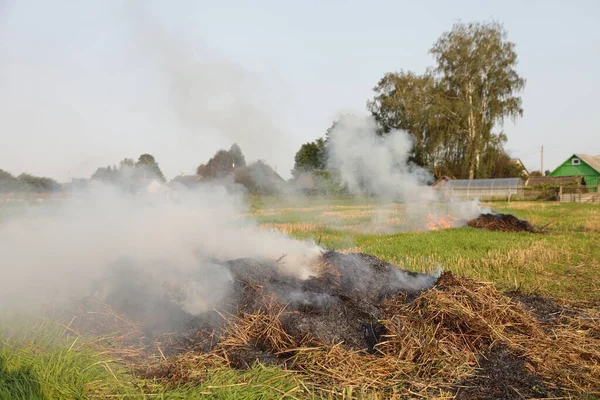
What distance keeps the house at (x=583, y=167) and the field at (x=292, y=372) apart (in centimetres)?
4419

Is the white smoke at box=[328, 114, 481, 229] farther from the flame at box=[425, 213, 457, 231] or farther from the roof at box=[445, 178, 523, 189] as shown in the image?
the roof at box=[445, 178, 523, 189]

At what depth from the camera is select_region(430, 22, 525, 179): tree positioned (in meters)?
38.5

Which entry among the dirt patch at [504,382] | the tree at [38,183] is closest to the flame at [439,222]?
the dirt patch at [504,382]

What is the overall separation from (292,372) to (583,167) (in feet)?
208

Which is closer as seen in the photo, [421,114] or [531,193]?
[421,114]

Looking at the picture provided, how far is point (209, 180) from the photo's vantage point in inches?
531

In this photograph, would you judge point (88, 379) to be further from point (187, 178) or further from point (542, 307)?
point (187, 178)

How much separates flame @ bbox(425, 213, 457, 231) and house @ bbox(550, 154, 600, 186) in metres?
42.5

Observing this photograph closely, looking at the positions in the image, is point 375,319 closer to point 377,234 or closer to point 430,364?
point 430,364

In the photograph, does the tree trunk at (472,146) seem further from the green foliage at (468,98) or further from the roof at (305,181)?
the roof at (305,181)

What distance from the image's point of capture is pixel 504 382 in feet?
12.9

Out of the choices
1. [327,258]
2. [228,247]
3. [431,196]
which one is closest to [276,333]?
[327,258]

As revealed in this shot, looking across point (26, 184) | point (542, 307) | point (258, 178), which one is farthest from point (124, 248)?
A: point (258, 178)

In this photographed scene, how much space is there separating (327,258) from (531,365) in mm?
3429
